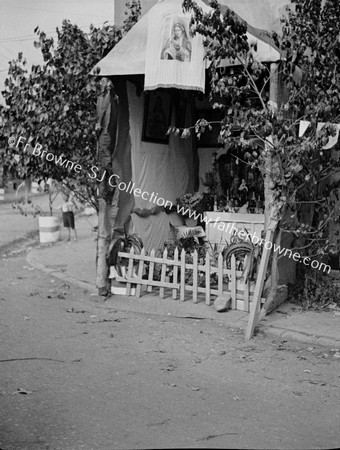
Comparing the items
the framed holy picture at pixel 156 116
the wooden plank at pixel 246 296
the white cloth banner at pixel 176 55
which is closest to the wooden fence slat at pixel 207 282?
the wooden plank at pixel 246 296

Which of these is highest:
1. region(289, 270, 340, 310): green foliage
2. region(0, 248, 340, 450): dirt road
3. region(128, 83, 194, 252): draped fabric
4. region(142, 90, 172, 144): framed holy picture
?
region(142, 90, 172, 144): framed holy picture

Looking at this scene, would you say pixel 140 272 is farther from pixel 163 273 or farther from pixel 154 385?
pixel 154 385

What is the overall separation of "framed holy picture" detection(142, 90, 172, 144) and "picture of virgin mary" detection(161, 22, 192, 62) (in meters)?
2.40

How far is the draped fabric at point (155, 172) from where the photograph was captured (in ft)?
34.4

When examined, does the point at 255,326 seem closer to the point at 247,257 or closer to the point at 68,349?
the point at 247,257

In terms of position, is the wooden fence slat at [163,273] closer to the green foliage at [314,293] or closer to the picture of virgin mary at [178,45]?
the green foliage at [314,293]

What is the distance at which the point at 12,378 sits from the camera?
5.82 metres

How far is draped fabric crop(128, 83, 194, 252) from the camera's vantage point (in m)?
10.5

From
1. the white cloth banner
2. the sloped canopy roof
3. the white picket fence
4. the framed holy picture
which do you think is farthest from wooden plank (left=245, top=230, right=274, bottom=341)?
the framed holy picture

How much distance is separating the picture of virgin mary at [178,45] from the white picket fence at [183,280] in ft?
9.28

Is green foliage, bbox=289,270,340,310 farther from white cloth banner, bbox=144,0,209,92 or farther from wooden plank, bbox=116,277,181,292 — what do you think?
white cloth banner, bbox=144,0,209,92

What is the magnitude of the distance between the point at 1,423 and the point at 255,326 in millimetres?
3849

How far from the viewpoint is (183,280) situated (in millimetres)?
9094

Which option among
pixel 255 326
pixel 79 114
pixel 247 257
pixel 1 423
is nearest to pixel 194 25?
pixel 79 114
